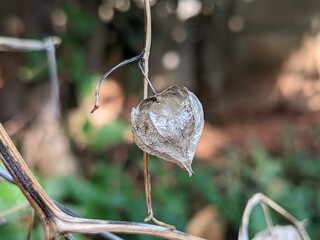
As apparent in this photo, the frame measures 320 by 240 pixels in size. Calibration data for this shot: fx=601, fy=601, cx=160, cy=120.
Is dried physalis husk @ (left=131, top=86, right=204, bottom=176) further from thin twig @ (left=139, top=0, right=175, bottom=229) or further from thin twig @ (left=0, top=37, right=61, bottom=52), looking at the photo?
thin twig @ (left=0, top=37, right=61, bottom=52)

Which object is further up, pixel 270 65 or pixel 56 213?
pixel 56 213

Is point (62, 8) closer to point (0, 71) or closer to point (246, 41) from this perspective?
point (0, 71)

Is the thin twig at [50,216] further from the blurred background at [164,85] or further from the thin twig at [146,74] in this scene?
the blurred background at [164,85]

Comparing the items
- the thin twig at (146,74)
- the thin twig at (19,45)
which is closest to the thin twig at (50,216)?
the thin twig at (146,74)

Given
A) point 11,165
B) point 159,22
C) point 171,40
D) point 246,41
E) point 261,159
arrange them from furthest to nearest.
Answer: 1. point 246,41
2. point 171,40
3. point 159,22
4. point 261,159
5. point 11,165

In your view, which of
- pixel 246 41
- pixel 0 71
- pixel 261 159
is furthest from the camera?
pixel 246 41

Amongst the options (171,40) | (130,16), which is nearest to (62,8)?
(130,16)
